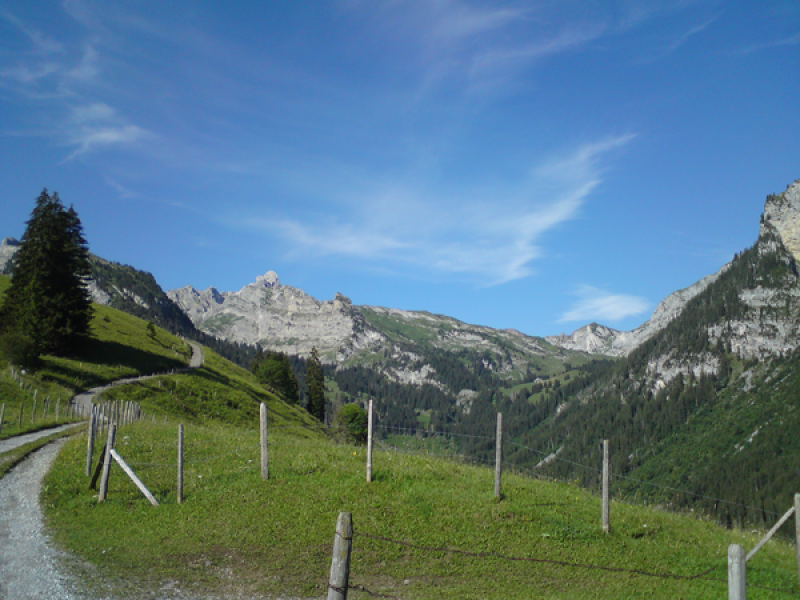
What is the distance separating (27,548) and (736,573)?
18205 millimetres

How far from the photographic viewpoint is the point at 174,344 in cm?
11856

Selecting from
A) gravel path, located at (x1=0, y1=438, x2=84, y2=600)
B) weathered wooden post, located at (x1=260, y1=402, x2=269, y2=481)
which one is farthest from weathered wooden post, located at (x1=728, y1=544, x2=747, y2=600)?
weathered wooden post, located at (x1=260, y1=402, x2=269, y2=481)

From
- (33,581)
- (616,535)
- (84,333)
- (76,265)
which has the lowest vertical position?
(33,581)

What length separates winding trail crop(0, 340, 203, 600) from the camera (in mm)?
13359

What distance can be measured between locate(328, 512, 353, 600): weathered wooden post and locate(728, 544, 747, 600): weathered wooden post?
535 centimetres

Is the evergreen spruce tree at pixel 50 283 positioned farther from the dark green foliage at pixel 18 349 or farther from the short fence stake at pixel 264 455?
the short fence stake at pixel 264 455

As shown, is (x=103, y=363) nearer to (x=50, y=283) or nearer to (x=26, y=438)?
(x=50, y=283)

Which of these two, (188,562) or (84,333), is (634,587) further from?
(84,333)

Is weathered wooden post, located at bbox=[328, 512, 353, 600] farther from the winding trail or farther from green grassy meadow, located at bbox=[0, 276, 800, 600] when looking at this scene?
the winding trail

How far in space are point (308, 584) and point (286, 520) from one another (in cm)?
389

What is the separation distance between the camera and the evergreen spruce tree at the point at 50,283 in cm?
6600

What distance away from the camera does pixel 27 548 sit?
52.5ft

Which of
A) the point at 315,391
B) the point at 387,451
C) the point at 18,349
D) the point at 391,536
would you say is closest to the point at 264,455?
the point at 391,536

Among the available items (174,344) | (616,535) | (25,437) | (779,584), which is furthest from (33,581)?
(174,344)
